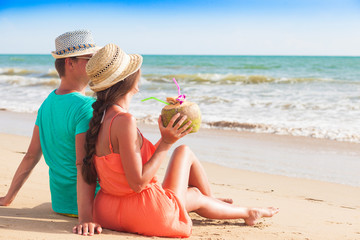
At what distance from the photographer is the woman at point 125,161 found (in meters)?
2.59

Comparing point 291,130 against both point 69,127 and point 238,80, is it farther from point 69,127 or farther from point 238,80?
point 238,80

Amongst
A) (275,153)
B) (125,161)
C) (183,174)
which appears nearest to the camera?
(125,161)

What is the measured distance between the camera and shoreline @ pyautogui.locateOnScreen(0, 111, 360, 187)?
557cm

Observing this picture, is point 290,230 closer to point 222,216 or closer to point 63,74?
point 222,216

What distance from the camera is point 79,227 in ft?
8.95

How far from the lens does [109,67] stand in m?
2.59

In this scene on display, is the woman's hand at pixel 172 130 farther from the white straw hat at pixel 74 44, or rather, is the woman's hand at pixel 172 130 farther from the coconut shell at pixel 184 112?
the white straw hat at pixel 74 44

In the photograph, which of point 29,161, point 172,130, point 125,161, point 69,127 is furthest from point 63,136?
point 172,130

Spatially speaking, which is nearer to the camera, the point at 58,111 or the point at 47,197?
the point at 58,111

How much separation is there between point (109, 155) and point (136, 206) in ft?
1.24

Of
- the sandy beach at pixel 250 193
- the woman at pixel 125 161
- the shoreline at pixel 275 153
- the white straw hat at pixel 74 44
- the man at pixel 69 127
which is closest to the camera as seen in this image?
the woman at pixel 125 161

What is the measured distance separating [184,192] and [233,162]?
9.98 feet

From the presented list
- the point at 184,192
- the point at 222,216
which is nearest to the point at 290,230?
the point at 222,216

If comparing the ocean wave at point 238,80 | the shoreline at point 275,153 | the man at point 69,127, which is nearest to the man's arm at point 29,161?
the man at point 69,127
